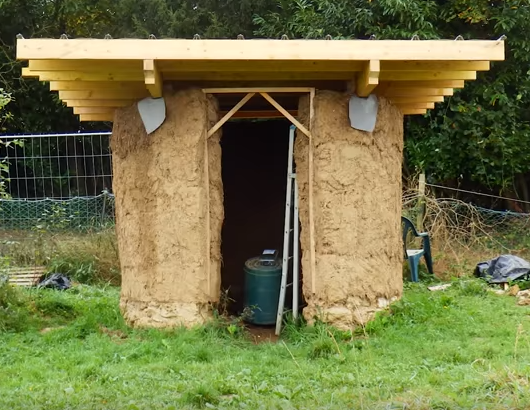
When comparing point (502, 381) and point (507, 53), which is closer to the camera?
point (502, 381)

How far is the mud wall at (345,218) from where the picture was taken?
713 cm

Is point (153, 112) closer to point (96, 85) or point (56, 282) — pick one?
point (96, 85)

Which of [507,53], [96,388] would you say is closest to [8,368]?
[96,388]

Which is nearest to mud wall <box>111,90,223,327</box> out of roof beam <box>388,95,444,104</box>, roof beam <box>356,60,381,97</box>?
roof beam <box>356,60,381,97</box>

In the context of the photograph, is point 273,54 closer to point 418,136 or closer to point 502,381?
point 502,381

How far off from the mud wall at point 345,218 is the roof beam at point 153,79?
1.61 m

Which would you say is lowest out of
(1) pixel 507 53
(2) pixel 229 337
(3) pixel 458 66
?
(2) pixel 229 337

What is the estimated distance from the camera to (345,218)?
714 centimetres

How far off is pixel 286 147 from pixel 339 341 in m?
4.23

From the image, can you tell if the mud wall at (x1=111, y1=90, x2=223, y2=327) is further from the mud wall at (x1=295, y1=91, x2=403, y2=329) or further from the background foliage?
the background foliage

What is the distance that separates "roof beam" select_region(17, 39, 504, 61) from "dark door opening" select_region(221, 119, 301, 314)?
3.94 m

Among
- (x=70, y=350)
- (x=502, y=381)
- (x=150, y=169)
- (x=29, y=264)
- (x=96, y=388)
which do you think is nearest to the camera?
(x=502, y=381)

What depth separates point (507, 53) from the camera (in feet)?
46.0

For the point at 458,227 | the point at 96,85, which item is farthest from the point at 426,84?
the point at 458,227
